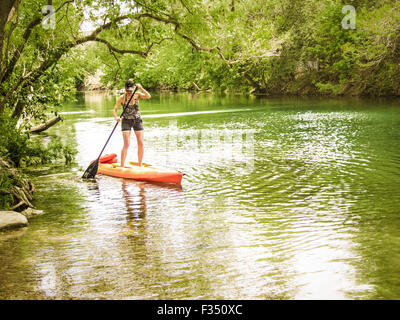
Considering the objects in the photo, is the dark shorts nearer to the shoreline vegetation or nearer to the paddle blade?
the paddle blade

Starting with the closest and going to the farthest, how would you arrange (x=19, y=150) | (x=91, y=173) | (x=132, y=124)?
(x=132, y=124)
(x=91, y=173)
(x=19, y=150)

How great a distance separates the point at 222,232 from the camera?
726cm

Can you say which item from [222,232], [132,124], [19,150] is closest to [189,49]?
[19,150]

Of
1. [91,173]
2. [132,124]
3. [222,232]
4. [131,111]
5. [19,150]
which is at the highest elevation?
[131,111]

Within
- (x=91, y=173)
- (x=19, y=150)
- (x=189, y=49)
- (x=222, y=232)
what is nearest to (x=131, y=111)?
(x=91, y=173)

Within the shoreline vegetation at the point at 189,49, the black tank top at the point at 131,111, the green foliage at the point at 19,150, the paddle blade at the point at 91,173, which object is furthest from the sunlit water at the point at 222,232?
the shoreline vegetation at the point at 189,49

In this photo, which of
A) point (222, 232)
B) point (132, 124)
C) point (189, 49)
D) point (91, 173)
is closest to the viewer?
point (222, 232)

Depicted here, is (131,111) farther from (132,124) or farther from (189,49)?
(189,49)

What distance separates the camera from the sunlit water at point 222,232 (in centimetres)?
531

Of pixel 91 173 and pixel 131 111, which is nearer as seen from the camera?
pixel 131 111

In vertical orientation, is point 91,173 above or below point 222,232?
above

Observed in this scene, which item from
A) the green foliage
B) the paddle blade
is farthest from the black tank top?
the green foliage
